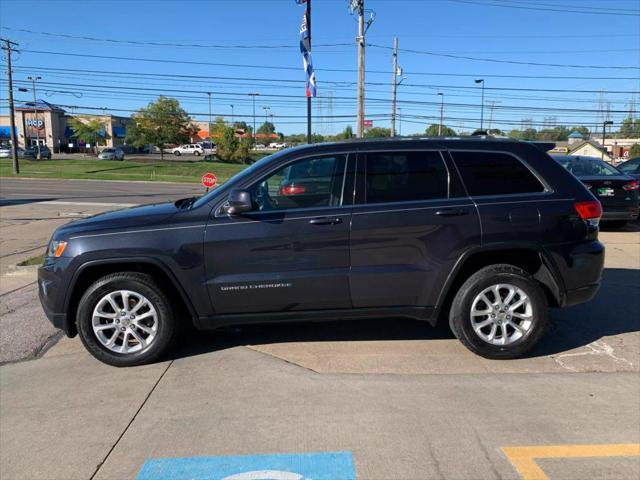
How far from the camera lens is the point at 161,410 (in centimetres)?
354

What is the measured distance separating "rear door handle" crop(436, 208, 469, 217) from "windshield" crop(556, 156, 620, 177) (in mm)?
8012

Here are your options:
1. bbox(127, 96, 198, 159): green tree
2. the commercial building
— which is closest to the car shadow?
bbox(127, 96, 198, 159): green tree

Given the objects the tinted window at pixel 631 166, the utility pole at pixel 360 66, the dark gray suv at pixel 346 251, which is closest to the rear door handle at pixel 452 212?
the dark gray suv at pixel 346 251

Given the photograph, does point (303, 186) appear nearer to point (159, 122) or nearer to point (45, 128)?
point (159, 122)

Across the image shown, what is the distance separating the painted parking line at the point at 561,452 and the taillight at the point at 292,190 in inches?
96.7

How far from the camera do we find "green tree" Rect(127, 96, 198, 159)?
5641 cm

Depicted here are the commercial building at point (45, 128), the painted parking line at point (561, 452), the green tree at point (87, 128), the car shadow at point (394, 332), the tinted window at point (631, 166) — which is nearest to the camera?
the painted parking line at point (561, 452)

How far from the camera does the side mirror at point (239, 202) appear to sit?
3.96 meters

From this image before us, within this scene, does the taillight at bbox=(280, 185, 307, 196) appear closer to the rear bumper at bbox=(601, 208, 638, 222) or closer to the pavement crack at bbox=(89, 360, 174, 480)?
the pavement crack at bbox=(89, 360, 174, 480)

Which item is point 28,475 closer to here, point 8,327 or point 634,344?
point 8,327

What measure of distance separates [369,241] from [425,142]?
1027 millimetres

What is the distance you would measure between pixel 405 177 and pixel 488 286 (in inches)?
44.8

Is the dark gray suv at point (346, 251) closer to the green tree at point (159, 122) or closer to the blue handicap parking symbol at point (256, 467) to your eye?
the blue handicap parking symbol at point (256, 467)

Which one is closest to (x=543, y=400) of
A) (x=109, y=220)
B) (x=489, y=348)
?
(x=489, y=348)
